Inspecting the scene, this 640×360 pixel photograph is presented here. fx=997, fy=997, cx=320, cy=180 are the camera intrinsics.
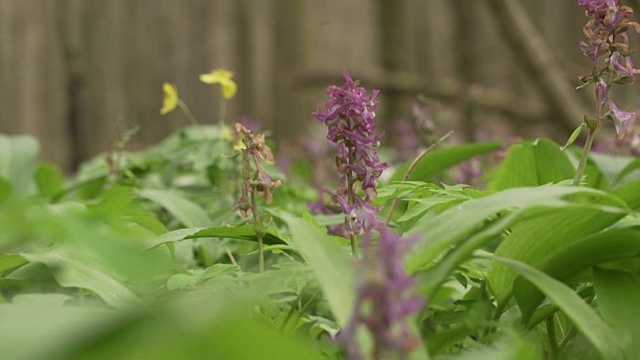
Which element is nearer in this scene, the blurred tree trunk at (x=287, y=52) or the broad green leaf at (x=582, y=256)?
the broad green leaf at (x=582, y=256)

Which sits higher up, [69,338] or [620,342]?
[69,338]

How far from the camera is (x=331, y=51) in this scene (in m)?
7.46

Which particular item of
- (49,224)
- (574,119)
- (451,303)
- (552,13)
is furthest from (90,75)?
(49,224)

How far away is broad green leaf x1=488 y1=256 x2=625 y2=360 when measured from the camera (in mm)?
803

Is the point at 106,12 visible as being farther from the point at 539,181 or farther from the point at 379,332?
the point at 379,332

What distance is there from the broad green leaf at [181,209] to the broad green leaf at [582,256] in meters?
0.63

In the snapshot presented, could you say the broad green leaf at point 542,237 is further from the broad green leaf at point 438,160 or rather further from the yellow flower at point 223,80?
the yellow flower at point 223,80

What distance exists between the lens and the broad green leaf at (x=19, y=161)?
2170 millimetres

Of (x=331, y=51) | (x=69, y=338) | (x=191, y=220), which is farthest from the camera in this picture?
(x=331, y=51)

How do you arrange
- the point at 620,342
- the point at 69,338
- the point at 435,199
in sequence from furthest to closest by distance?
the point at 435,199 < the point at 620,342 < the point at 69,338

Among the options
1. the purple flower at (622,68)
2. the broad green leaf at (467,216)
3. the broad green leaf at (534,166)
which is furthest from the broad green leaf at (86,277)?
the broad green leaf at (534,166)

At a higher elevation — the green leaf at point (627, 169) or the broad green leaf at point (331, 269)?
the broad green leaf at point (331, 269)

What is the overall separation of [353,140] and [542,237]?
0.20 meters

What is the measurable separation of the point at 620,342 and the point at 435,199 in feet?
0.77
